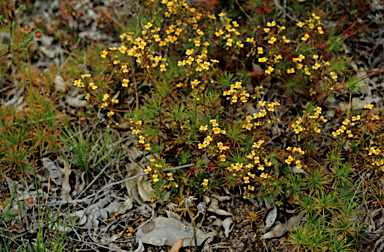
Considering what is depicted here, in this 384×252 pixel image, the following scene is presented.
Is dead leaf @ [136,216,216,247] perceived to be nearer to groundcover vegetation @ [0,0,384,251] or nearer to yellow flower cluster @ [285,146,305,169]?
groundcover vegetation @ [0,0,384,251]

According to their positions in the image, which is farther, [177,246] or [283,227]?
[283,227]

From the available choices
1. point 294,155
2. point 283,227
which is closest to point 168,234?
point 283,227

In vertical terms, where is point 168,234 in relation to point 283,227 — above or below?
above

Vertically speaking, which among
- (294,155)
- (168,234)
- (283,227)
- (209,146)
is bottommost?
(283,227)

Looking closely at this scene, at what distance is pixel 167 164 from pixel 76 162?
3.18 ft

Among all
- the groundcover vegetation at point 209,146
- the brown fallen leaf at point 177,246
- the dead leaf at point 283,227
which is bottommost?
the dead leaf at point 283,227

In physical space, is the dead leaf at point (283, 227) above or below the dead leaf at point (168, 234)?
below

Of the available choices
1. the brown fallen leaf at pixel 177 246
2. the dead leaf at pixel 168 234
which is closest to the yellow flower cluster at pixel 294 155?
the dead leaf at pixel 168 234

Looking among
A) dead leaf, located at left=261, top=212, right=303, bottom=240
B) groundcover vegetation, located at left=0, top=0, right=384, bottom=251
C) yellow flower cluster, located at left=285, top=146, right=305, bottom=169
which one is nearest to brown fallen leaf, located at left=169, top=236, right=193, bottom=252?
groundcover vegetation, located at left=0, top=0, right=384, bottom=251

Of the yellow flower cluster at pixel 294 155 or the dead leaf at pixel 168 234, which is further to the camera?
the dead leaf at pixel 168 234

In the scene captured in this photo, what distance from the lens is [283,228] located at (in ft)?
9.05

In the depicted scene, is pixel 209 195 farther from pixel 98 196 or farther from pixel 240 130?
pixel 98 196

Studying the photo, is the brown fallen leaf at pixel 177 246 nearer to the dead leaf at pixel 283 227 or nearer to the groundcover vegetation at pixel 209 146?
the groundcover vegetation at pixel 209 146

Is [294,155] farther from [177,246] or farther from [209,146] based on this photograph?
[177,246]
